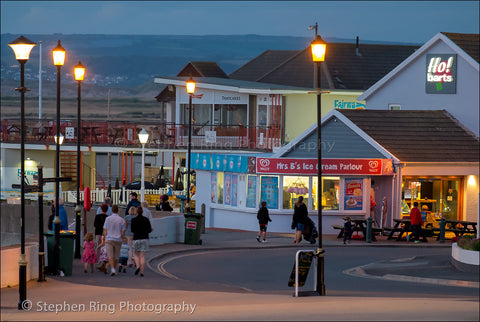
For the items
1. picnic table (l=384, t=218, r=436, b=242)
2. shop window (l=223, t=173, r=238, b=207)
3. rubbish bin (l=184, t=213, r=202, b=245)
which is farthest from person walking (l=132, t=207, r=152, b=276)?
shop window (l=223, t=173, r=238, b=207)

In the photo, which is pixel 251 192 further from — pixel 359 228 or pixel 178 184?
pixel 178 184

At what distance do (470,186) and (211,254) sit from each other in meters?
13.1

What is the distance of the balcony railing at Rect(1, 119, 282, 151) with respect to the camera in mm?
51219

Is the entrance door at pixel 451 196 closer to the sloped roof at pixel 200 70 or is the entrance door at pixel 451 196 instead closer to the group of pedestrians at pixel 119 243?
the group of pedestrians at pixel 119 243

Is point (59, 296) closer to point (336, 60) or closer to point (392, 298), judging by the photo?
point (392, 298)

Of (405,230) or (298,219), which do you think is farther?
(405,230)

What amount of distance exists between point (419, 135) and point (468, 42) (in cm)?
593

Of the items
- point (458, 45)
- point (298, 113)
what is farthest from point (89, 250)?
point (298, 113)

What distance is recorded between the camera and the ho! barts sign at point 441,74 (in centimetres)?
4006

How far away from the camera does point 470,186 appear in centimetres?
3694

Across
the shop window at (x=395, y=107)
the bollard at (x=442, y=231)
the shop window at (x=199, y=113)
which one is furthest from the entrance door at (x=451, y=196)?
the shop window at (x=199, y=113)

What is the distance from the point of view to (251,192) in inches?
1468

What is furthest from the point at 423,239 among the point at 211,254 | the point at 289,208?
the point at 211,254

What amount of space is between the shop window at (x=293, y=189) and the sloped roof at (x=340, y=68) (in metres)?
19.5
